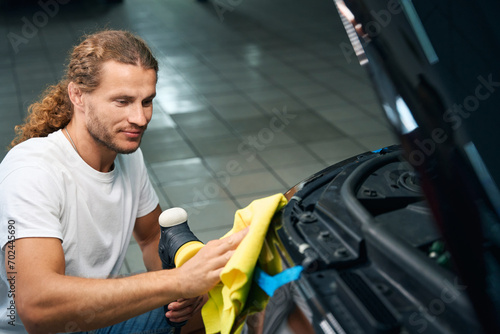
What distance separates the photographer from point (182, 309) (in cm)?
165

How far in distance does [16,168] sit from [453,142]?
115 centimetres

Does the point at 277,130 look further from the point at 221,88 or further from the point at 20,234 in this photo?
the point at 20,234

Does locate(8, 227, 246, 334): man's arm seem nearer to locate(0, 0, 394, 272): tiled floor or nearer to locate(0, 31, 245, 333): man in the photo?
locate(0, 31, 245, 333): man

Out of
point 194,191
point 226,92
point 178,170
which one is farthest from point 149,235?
point 226,92

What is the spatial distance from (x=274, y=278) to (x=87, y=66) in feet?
2.99

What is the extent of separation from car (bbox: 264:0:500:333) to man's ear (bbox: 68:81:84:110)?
34.2 inches

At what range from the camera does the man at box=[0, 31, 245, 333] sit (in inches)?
53.8

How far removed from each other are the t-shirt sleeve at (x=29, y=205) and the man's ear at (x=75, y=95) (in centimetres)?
25

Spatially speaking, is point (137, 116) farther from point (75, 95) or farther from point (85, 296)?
point (85, 296)

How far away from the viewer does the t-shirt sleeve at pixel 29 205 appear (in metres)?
1.48

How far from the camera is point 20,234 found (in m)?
1.47

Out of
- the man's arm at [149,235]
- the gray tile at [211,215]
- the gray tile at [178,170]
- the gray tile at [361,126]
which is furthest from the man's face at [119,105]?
the gray tile at [361,126]

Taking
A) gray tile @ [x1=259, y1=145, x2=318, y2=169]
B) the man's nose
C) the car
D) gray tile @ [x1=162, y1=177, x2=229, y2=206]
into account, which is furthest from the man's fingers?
gray tile @ [x1=259, y1=145, x2=318, y2=169]

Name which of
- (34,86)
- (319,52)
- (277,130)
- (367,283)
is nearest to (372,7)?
(367,283)
